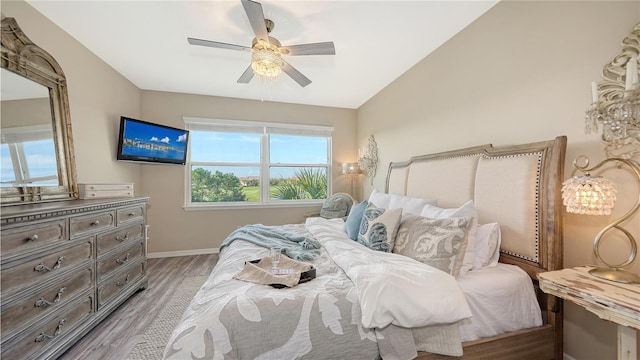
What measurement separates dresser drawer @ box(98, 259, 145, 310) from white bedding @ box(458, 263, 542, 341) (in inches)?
111

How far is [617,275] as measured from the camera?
3.89 ft

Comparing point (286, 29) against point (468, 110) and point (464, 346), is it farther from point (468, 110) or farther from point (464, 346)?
point (464, 346)

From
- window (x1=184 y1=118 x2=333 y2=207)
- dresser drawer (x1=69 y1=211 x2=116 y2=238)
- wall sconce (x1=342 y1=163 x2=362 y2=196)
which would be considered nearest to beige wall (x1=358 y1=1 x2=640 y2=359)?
wall sconce (x1=342 y1=163 x2=362 y2=196)

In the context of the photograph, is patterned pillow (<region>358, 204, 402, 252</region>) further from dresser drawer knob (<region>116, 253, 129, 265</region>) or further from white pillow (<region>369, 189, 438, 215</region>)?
dresser drawer knob (<region>116, 253, 129, 265</region>)

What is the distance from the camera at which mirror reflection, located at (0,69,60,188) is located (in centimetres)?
179

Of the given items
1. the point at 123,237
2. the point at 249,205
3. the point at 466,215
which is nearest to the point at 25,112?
the point at 123,237

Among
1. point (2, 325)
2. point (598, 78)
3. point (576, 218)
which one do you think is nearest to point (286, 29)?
point (598, 78)

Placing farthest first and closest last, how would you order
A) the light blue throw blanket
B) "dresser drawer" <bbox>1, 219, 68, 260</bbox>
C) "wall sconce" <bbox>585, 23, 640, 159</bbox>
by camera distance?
the light blue throw blanket → "dresser drawer" <bbox>1, 219, 68, 260</bbox> → "wall sconce" <bbox>585, 23, 640, 159</bbox>

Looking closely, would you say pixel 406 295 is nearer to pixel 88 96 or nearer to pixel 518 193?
pixel 518 193

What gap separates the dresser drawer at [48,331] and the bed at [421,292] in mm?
1098

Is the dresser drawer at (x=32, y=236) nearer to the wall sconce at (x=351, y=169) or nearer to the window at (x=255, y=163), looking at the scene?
the window at (x=255, y=163)

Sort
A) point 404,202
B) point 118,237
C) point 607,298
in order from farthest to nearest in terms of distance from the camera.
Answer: point 404,202 < point 118,237 < point 607,298

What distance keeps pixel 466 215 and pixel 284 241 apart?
154 cm

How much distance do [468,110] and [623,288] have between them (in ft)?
5.44
